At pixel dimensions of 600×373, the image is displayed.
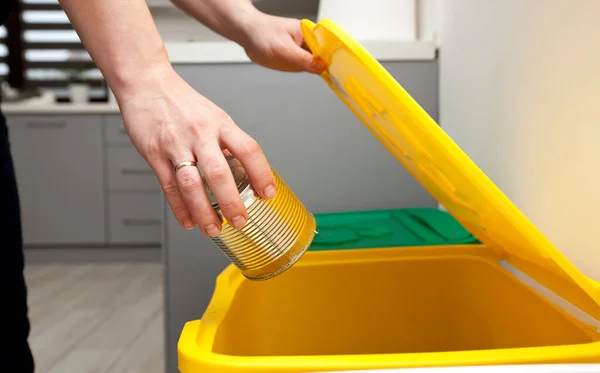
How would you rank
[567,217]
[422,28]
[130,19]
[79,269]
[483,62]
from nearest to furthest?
[130,19], [567,217], [483,62], [422,28], [79,269]

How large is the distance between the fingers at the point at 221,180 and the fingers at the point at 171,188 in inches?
1.3

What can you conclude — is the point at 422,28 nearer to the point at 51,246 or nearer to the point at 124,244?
the point at 124,244

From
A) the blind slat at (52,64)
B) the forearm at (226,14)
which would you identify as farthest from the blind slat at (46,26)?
the forearm at (226,14)

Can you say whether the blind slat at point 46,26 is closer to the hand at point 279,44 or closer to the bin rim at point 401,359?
the hand at point 279,44

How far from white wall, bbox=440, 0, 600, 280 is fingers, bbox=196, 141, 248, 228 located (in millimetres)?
A: 398

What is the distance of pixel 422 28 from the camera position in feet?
4.86

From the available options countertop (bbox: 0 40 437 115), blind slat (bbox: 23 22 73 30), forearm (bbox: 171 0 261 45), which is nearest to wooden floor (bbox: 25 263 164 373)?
countertop (bbox: 0 40 437 115)

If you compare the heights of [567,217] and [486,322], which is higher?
[567,217]

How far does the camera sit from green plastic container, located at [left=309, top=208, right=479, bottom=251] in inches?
35.7

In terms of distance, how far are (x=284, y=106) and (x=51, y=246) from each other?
249 cm

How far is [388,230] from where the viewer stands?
0.99m

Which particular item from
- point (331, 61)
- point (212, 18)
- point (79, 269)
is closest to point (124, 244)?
point (79, 269)

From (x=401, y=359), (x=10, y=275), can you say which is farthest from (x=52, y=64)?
(x=401, y=359)

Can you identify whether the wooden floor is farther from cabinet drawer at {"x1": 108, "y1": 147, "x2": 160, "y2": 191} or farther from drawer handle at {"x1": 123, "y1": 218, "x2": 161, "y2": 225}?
cabinet drawer at {"x1": 108, "y1": 147, "x2": 160, "y2": 191}
